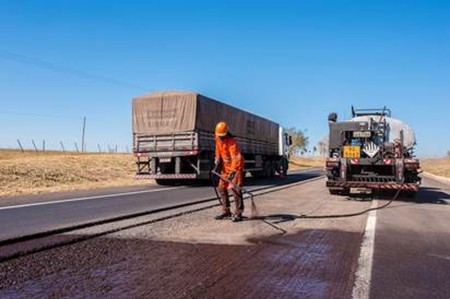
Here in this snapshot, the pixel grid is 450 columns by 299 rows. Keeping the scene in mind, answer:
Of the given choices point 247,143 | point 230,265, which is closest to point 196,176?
point 247,143

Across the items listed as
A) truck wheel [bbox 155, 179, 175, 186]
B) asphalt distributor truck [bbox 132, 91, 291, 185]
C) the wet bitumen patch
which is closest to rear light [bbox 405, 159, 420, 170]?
the wet bitumen patch

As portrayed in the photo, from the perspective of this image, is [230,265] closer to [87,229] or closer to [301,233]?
[301,233]

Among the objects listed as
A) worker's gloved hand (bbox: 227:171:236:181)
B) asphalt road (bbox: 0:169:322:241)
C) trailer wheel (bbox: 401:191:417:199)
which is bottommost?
asphalt road (bbox: 0:169:322:241)

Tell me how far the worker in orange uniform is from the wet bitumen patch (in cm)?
195

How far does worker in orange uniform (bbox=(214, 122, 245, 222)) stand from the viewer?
862 cm

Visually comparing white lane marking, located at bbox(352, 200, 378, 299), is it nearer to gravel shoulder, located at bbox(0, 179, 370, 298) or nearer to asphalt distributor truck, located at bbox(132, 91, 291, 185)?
gravel shoulder, located at bbox(0, 179, 370, 298)

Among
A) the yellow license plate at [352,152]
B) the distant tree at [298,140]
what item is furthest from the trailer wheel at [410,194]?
the distant tree at [298,140]

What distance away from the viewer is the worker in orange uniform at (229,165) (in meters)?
8.62

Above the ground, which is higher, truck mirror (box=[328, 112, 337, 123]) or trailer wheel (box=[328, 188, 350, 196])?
truck mirror (box=[328, 112, 337, 123])

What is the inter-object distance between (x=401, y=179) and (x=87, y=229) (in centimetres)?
909

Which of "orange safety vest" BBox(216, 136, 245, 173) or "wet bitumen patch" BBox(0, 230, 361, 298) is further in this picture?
"orange safety vest" BBox(216, 136, 245, 173)

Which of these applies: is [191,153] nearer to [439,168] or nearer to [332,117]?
[332,117]

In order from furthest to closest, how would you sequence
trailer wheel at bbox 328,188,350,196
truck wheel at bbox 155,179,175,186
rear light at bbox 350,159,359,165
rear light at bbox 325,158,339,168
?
truck wheel at bbox 155,179,175,186 → trailer wheel at bbox 328,188,350,196 → rear light at bbox 325,158,339,168 → rear light at bbox 350,159,359,165

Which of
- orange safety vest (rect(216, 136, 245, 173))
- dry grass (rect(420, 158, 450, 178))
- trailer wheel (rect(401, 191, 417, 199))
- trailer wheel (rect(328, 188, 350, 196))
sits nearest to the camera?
orange safety vest (rect(216, 136, 245, 173))
